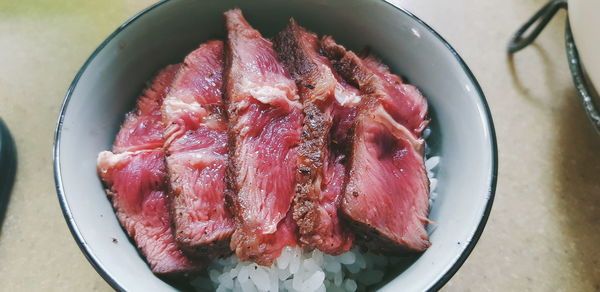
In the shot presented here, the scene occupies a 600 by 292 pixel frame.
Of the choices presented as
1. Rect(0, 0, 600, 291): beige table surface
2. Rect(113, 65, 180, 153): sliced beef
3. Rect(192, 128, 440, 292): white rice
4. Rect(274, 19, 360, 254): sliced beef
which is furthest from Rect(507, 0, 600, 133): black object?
Rect(113, 65, 180, 153): sliced beef

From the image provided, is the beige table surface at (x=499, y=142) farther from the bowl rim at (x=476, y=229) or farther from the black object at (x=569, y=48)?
the bowl rim at (x=476, y=229)

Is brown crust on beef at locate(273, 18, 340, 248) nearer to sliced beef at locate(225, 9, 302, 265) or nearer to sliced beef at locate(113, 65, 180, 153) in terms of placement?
A: sliced beef at locate(225, 9, 302, 265)

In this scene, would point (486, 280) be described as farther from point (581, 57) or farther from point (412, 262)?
point (581, 57)

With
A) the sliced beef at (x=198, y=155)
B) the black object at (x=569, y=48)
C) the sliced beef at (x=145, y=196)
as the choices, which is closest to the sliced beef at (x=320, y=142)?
the sliced beef at (x=198, y=155)

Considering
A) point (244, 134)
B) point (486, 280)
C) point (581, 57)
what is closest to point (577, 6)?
point (581, 57)

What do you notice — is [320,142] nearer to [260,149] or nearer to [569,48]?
[260,149]

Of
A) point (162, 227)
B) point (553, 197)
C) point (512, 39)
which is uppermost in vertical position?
point (512, 39)
